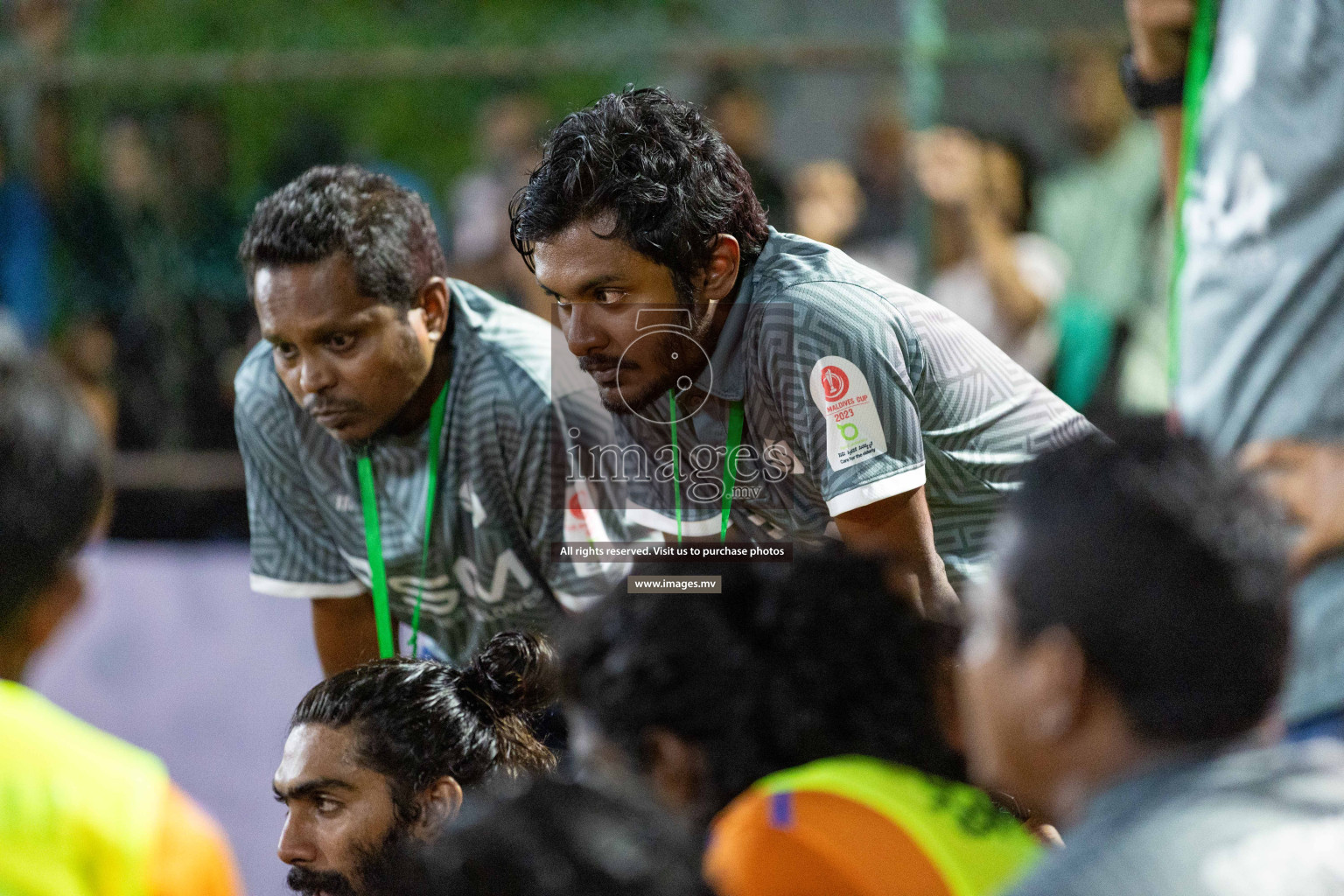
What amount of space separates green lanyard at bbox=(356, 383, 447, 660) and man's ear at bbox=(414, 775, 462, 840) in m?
0.61

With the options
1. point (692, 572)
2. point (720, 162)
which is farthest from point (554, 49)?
point (692, 572)

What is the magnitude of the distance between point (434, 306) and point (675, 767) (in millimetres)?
1544

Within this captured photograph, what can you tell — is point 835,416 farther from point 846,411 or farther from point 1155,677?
point 1155,677

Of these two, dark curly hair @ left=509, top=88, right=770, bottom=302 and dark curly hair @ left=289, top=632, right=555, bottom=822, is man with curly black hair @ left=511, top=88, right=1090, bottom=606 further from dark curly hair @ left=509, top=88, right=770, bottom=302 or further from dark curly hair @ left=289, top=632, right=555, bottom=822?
dark curly hair @ left=289, top=632, right=555, bottom=822

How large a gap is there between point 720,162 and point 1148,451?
1.17 m

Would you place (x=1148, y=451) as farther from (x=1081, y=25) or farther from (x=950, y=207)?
(x=1081, y=25)

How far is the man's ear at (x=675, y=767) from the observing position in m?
1.68

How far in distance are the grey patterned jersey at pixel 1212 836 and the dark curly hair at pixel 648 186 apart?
1207 mm

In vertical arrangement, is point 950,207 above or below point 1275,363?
below

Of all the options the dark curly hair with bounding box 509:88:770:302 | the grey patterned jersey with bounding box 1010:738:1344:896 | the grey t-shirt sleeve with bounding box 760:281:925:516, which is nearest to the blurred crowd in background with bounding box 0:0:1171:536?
the dark curly hair with bounding box 509:88:770:302

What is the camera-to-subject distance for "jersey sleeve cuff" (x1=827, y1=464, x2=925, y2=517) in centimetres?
222

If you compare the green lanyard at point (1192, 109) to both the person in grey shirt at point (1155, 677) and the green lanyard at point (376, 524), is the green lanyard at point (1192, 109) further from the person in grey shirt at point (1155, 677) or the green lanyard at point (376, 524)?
the green lanyard at point (376, 524)

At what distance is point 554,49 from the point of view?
5.89 m

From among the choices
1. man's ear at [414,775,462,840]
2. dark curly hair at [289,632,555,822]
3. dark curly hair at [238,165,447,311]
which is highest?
dark curly hair at [238,165,447,311]
